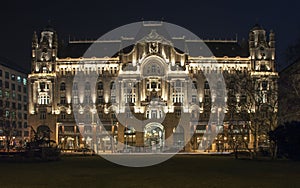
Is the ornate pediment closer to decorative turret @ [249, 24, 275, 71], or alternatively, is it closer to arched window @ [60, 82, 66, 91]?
decorative turret @ [249, 24, 275, 71]

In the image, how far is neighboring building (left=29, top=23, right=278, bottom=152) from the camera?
136875 millimetres

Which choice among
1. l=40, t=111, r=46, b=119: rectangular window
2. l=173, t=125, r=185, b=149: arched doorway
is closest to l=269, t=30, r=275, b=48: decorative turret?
l=173, t=125, r=185, b=149: arched doorway

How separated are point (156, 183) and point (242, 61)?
11062 cm

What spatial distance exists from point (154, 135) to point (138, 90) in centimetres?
1304

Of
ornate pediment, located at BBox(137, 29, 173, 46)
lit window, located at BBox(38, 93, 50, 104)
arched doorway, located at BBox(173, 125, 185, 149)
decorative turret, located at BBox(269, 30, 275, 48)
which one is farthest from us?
decorative turret, located at BBox(269, 30, 275, 48)

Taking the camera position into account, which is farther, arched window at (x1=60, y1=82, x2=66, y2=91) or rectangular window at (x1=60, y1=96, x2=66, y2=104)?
arched window at (x1=60, y1=82, x2=66, y2=91)

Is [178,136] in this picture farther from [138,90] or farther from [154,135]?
[138,90]

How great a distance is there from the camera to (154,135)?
139 m

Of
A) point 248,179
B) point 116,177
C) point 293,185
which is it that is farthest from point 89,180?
point 293,185

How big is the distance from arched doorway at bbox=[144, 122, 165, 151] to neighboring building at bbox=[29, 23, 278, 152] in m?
0.27

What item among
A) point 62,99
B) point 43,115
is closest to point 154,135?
point 62,99

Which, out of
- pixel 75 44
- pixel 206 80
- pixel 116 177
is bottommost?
pixel 116 177

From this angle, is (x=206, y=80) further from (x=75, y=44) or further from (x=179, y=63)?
(x=75, y=44)

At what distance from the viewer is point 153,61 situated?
5507 inches
